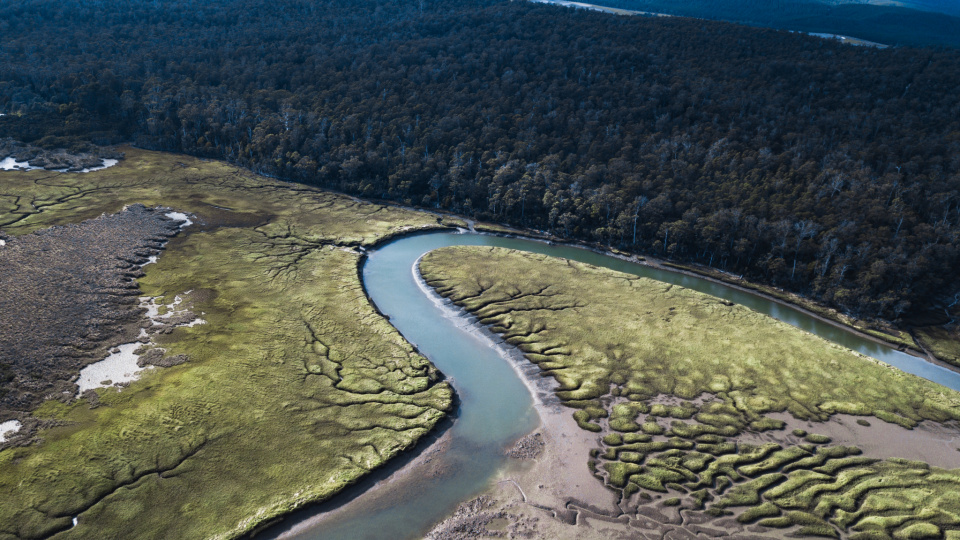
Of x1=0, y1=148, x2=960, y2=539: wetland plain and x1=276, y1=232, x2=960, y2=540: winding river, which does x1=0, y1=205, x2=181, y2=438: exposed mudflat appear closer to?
x1=0, y1=148, x2=960, y2=539: wetland plain

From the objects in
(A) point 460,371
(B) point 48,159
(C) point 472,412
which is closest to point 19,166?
(B) point 48,159

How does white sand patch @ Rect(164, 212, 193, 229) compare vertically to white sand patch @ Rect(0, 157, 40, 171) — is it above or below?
below

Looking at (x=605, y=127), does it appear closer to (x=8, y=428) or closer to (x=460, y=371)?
(x=460, y=371)

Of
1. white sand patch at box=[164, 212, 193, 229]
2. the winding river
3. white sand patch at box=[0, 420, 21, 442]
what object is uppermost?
white sand patch at box=[0, 420, 21, 442]

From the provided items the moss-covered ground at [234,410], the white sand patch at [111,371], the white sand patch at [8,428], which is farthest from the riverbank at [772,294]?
the white sand patch at [8,428]

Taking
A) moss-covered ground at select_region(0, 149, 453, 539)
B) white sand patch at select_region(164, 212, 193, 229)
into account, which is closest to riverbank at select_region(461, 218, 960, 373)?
moss-covered ground at select_region(0, 149, 453, 539)

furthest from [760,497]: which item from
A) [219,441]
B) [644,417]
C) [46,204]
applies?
[46,204]
